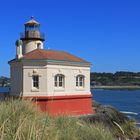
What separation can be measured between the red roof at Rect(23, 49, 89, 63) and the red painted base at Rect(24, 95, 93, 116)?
104 inches

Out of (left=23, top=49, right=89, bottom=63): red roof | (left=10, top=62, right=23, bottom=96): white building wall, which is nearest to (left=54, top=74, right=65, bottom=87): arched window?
(left=23, top=49, right=89, bottom=63): red roof

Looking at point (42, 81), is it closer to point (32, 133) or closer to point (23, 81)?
point (23, 81)

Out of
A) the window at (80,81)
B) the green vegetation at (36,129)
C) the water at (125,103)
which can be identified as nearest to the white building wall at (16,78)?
the window at (80,81)

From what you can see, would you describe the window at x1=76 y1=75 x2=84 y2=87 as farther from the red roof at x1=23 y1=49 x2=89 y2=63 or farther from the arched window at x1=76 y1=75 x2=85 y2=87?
the red roof at x1=23 y1=49 x2=89 y2=63

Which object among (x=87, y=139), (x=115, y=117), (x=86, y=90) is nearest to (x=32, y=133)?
(x=87, y=139)

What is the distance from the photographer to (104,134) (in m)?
9.04

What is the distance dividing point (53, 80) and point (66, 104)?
200 cm

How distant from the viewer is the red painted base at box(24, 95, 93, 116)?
80.0 feet

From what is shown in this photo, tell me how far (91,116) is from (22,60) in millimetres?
6011

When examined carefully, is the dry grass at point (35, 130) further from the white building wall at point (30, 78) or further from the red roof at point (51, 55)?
the red roof at point (51, 55)

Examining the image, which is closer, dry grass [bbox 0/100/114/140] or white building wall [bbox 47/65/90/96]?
dry grass [bbox 0/100/114/140]

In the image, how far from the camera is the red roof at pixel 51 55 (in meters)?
25.3

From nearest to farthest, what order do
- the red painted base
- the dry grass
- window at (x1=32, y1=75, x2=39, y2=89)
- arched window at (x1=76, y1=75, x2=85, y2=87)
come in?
the dry grass
the red painted base
window at (x1=32, y1=75, x2=39, y2=89)
arched window at (x1=76, y1=75, x2=85, y2=87)

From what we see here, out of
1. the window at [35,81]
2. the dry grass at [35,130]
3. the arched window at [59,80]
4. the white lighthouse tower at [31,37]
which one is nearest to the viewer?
the dry grass at [35,130]
